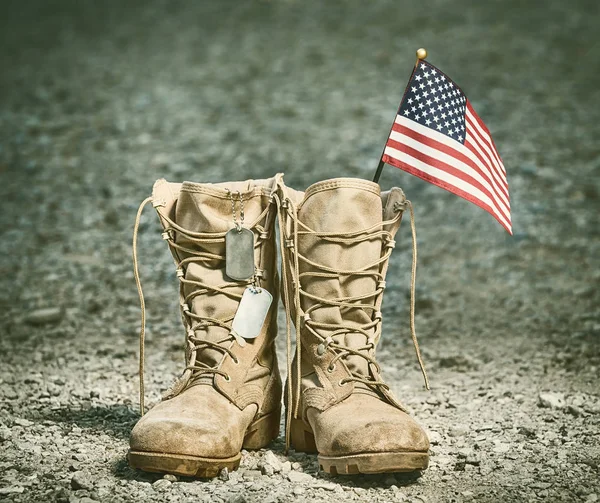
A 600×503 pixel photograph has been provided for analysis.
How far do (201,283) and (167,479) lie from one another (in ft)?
2.10

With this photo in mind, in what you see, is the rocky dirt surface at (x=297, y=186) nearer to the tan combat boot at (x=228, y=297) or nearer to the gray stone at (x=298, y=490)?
the gray stone at (x=298, y=490)

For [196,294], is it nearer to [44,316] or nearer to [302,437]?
[302,437]

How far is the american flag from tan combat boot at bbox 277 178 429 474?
0.49 feet

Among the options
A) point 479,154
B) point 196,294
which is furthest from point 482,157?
point 196,294

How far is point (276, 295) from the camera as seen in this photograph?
272cm

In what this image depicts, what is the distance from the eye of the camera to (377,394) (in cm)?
251

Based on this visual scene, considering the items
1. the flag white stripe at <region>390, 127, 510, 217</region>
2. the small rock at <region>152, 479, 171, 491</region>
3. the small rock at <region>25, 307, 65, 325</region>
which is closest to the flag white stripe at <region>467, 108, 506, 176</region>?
the flag white stripe at <region>390, 127, 510, 217</region>

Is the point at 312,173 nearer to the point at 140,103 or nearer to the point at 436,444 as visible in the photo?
the point at 140,103

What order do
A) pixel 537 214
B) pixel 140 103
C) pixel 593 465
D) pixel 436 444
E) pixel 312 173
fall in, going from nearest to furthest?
pixel 593 465, pixel 436 444, pixel 537 214, pixel 312 173, pixel 140 103

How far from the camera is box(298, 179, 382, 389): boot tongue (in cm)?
255

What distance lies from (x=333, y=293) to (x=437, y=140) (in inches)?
25.0

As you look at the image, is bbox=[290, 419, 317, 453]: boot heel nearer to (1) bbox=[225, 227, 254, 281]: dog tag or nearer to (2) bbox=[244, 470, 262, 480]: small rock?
(2) bbox=[244, 470, 262, 480]: small rock

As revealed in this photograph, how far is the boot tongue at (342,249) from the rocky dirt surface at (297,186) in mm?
455

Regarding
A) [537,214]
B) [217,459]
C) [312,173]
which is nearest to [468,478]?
[217,459]
